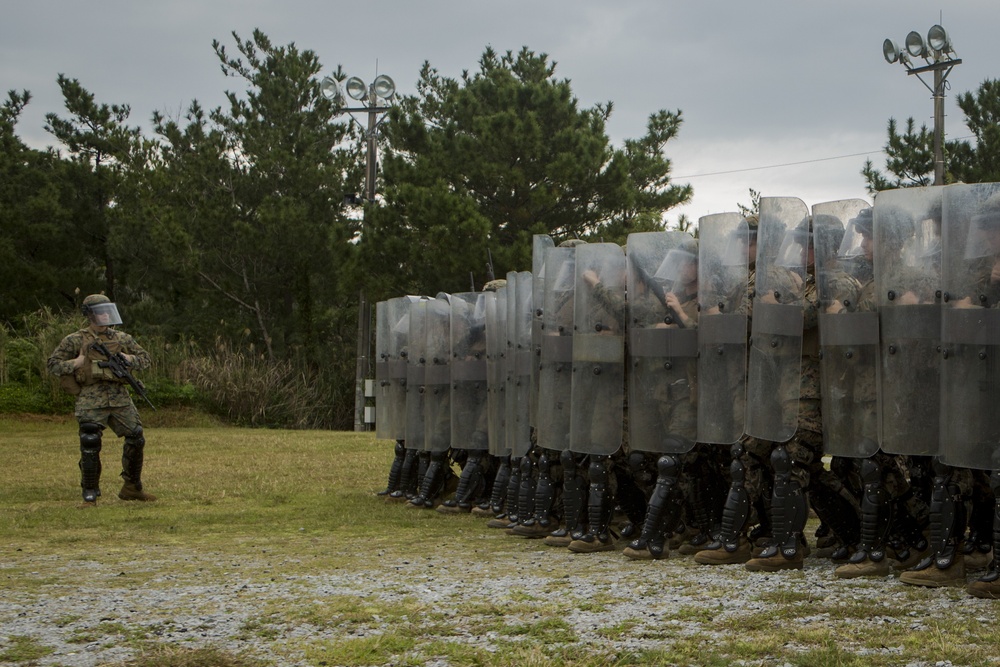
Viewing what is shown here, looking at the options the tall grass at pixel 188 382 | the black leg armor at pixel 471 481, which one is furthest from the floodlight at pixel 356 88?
the black leg armor at pixel 471 481

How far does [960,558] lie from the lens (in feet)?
20.7

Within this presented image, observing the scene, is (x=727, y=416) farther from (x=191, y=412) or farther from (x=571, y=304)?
(x=191, y=412)

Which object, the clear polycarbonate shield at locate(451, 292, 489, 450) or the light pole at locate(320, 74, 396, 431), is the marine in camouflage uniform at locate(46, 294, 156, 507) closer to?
the clear polycarbonate shield at locate(451, 292, 489, 450)

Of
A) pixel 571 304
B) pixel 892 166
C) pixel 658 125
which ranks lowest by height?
pixel 571 304

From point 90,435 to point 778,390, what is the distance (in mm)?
7007

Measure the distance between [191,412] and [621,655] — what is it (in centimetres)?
2212

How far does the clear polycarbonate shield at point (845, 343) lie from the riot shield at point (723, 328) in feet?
1.80

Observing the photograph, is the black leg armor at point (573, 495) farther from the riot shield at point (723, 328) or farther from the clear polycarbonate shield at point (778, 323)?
the clear polycarbonate shield at point (778, 323)

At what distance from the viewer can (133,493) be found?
12.0 m

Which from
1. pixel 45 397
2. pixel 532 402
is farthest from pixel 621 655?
pixel 45 397

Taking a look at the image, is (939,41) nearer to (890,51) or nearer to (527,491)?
(890,51)

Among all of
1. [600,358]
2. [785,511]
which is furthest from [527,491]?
[785,511]

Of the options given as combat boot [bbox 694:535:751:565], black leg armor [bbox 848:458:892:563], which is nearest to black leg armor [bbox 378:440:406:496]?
combat boot [bbox 694:535:751:565]

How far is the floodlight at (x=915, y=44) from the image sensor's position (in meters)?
19.3
